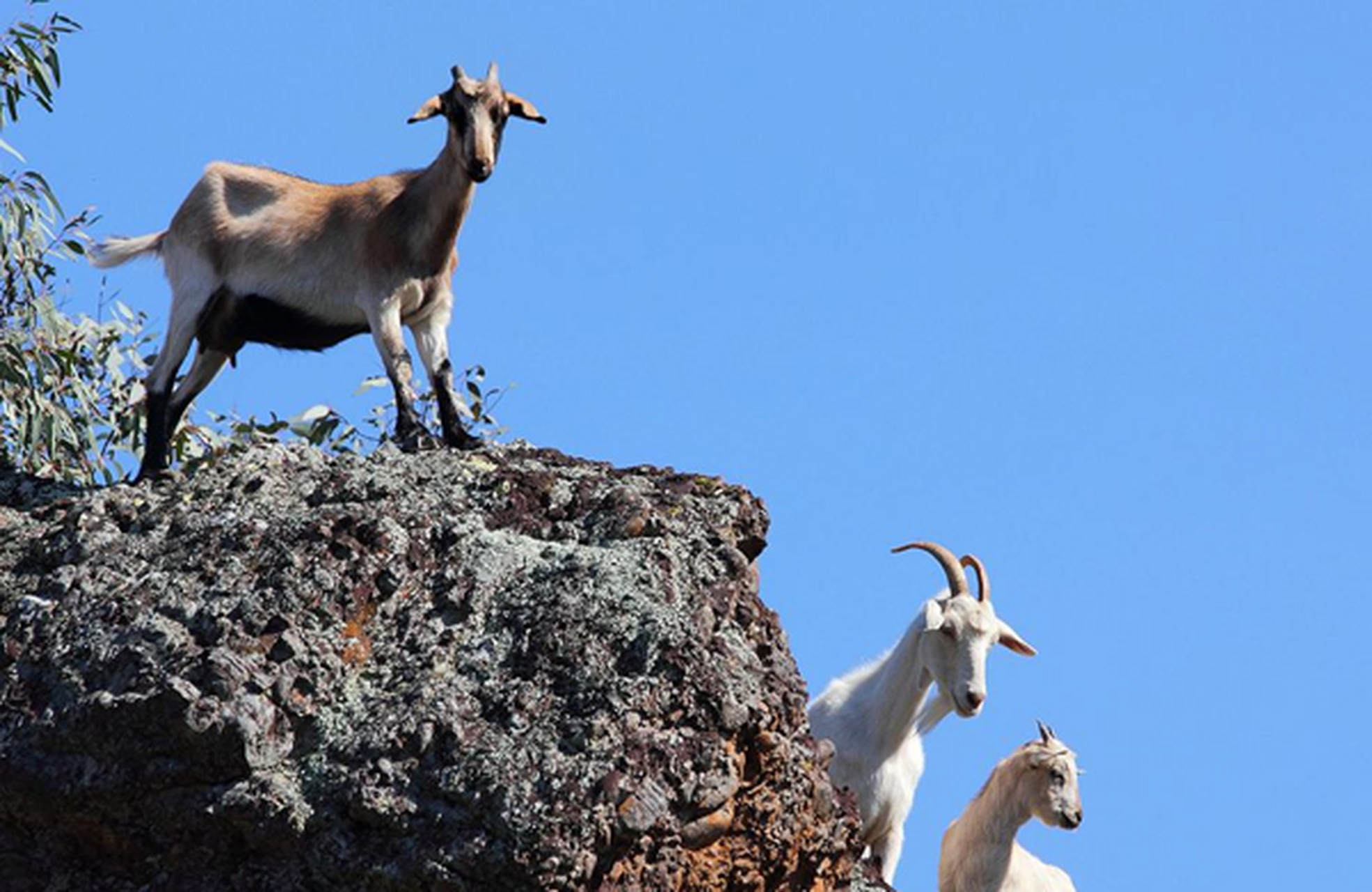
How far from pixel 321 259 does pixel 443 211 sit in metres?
0.56

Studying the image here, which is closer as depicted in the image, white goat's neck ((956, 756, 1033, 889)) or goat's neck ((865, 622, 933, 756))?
goat's neck ((865, 622, 933, 756))

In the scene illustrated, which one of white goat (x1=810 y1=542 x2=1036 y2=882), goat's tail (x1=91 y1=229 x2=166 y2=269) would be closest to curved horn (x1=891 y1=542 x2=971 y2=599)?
white goat (x1=810 y1=542 x2=1036 y2=882)

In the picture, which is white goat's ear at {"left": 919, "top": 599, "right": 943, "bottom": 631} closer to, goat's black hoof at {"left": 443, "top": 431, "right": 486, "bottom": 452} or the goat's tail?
goat's black hoof at {"left": 443, "top": 431, "right": 486, "bottom": 452}

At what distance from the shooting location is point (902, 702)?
1098 centimetres

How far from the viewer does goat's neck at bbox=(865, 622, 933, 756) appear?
10922mm

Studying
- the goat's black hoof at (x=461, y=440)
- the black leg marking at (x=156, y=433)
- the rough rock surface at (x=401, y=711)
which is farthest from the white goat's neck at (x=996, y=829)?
the rough rock surface at (x=401, y=711)

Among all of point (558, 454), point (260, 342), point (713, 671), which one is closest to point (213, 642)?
point (713, 671)

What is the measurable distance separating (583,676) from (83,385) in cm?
701

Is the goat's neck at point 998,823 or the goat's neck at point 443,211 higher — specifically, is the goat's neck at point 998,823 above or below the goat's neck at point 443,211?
below

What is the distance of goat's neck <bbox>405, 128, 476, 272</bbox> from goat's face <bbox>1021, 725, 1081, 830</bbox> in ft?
12.7

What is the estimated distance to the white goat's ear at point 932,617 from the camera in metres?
11.0

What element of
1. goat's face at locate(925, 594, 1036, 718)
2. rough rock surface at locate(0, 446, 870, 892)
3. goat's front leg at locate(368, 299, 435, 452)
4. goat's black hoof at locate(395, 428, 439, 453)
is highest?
goat's face at locate(925, 594, 1036, 718)

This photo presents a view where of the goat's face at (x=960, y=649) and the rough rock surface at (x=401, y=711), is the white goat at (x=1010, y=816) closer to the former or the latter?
the goat's face at (x=960, y=649)

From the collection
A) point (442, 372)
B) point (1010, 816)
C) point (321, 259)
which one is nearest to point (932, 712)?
point (1010, 816)
